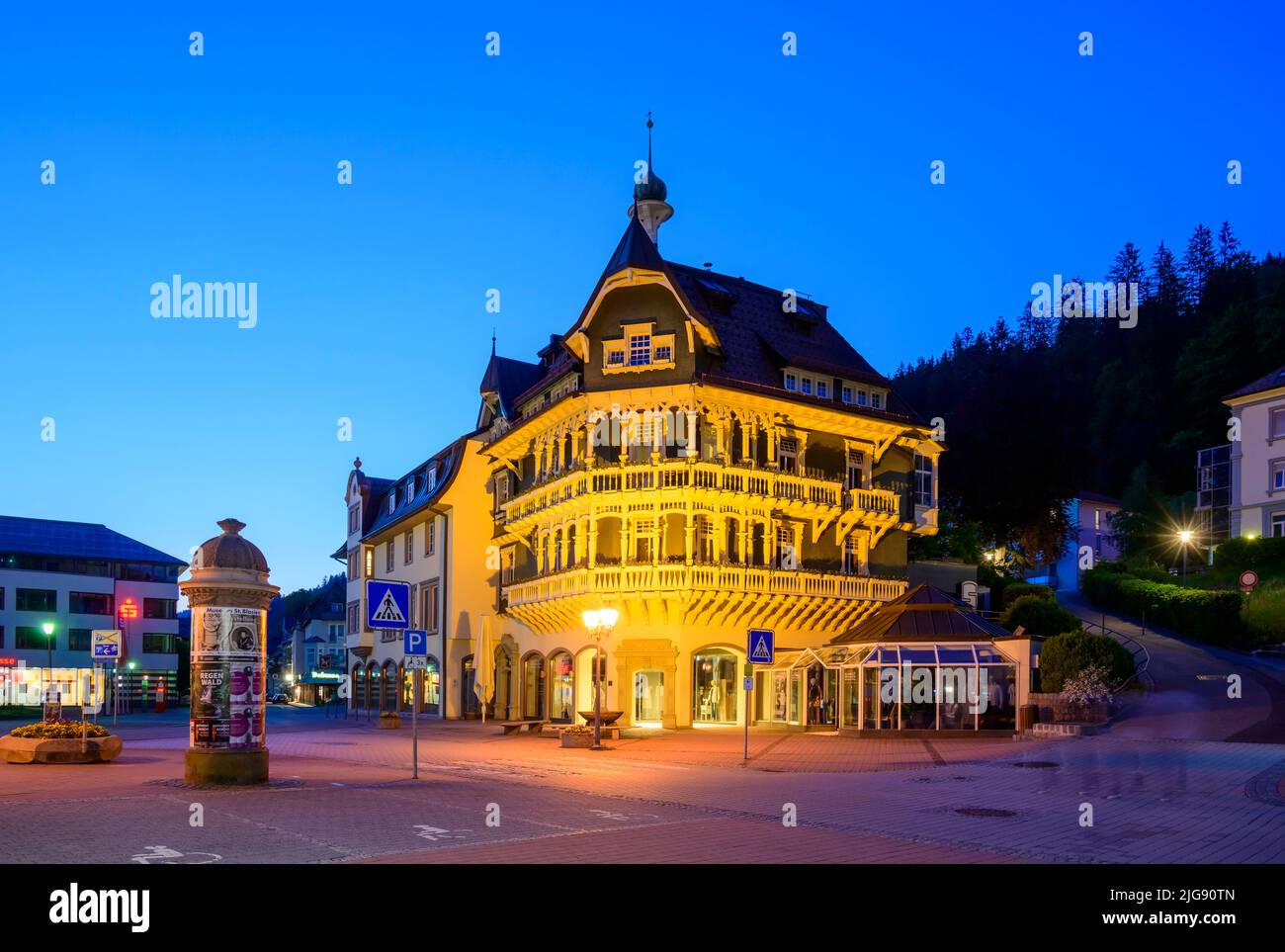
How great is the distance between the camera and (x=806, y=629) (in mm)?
42281

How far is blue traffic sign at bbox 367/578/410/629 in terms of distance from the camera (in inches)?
783

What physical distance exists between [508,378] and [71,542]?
4120cm

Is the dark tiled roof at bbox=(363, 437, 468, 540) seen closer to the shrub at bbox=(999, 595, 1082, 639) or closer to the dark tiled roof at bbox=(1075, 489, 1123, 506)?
the shrub at bbox=(999, 595, 1082, 639)

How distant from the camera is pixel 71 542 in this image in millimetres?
78812

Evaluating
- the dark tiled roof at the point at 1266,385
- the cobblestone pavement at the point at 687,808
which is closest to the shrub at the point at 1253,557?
the dark tiled roof at the point at 1266,385

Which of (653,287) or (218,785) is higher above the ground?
(653,287)

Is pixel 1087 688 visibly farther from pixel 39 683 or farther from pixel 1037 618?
pixel 39 683

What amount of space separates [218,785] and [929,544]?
1770 inches

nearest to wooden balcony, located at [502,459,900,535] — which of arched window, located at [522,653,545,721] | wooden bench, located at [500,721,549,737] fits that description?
arched window, located at [522,653,545,721]

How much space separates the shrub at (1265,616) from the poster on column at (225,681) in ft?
129

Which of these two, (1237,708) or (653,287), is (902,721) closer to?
(1237,708)

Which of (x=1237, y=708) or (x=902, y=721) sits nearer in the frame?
(x=1237, y=708)
